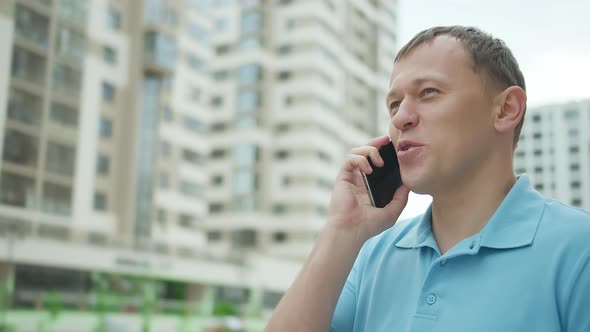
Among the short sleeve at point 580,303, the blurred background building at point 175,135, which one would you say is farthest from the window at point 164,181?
the short sleeve at point 580,303

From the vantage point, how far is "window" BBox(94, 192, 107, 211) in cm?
1992

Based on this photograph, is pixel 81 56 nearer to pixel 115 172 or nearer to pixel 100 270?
pixel 115 172

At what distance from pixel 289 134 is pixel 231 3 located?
7482 millimetres

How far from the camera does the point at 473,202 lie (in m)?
0.82

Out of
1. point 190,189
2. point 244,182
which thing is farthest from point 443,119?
point 244,182

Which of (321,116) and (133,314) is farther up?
(321,116)

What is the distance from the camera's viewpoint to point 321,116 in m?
30.1

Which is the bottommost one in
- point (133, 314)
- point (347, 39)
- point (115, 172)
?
point (133, 314)

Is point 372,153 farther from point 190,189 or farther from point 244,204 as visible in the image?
point 244,204

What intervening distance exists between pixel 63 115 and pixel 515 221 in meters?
19.3

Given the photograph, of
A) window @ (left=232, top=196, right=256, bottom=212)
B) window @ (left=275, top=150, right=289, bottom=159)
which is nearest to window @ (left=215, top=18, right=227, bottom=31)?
window @ (left=275, top=150, right=289, bottom=159)

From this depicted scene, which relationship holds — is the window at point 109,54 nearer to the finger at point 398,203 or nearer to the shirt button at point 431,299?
the finger at point 398,203

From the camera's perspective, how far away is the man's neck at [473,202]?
0.82 metres

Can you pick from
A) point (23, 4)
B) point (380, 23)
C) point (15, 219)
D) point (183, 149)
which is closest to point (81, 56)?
point (23, 4)
